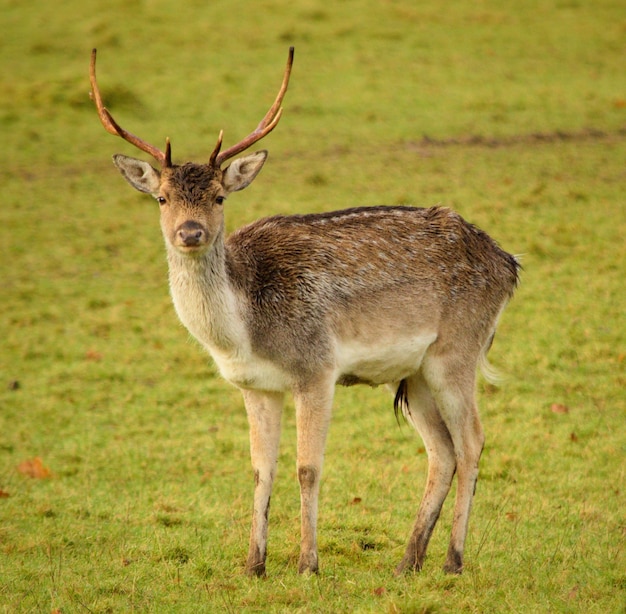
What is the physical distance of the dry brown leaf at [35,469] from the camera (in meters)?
9.20

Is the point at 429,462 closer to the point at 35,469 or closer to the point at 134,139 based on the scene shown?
the point at 134,139

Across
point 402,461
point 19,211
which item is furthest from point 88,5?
point 402,461

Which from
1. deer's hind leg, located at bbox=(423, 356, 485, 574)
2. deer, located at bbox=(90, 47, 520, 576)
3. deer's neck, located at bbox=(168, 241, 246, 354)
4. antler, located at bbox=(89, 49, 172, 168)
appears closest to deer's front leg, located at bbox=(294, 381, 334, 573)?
deer, located at bbox=(90, 47, 520, 576)

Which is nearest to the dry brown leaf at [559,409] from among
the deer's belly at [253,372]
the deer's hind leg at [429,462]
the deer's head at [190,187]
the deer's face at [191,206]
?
the deer's hind leg at [429,462]

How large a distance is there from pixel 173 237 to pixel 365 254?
4.56 feet

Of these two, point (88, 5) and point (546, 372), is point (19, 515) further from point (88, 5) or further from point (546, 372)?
point (88, 5)

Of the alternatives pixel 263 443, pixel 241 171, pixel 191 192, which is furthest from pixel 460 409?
pixel 191 192

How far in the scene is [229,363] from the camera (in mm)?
6516

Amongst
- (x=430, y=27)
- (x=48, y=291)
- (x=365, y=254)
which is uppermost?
(x=365, y=254)

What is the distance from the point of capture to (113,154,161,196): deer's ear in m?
6.60

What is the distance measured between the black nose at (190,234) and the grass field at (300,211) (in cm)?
213

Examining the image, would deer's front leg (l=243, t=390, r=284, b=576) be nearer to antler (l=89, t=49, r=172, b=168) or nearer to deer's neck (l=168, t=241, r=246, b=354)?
deer's neck (l=168, t=241, r=246, b=354)

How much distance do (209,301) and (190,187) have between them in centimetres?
73

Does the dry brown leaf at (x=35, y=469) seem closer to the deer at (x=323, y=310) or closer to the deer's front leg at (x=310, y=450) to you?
the deer at (x=323, y=310)
